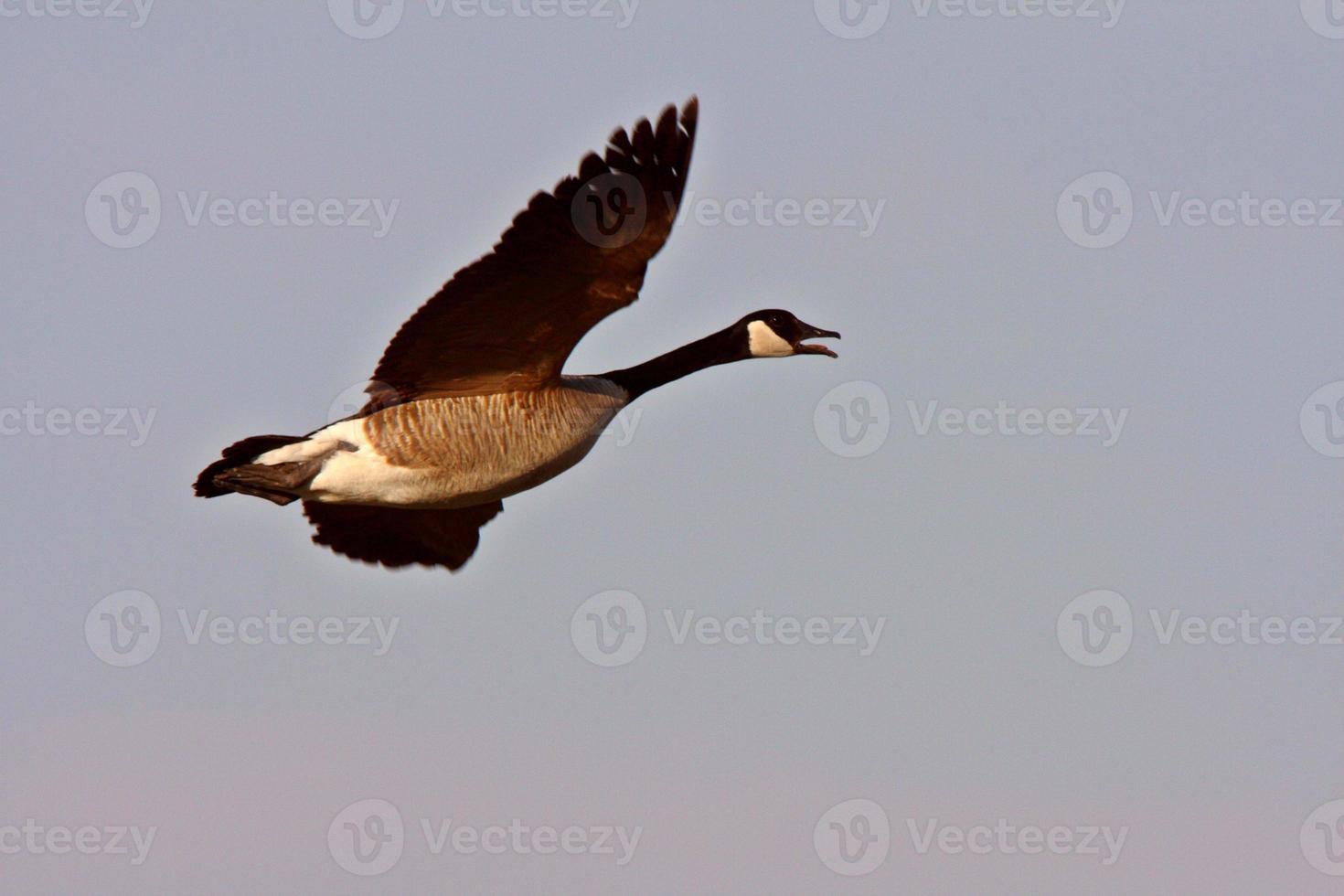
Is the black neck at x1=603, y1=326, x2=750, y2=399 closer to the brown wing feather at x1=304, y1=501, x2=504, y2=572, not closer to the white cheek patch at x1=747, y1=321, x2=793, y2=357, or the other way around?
the white cheek patch at x1=747, y1=321, x2=793, y2=357

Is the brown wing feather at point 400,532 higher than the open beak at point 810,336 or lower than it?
lower

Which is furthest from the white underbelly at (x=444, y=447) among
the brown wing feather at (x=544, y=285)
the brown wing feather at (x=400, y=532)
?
the brown wing feather at (x=400, y=532)

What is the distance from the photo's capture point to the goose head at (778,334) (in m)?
14.3

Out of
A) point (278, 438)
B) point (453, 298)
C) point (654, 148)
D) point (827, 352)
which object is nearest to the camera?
point (654, 148)

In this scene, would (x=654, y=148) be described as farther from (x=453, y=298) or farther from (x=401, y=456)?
(x=401, y=456)

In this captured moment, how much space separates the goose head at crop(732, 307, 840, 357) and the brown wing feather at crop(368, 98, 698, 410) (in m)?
1.96

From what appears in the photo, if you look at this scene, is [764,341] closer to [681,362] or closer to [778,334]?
[778,334]

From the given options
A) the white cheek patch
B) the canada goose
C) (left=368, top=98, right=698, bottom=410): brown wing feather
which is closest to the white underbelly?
the canada goose

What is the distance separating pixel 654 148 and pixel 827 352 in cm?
327

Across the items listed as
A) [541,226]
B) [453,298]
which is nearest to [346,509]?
[453,298]

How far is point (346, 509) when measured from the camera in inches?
577

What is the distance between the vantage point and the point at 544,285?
12008 mm

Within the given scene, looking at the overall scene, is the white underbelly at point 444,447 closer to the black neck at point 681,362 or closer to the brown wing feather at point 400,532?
the black neck at point 681,362

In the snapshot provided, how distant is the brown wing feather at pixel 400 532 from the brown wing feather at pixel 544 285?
180 centimetres
